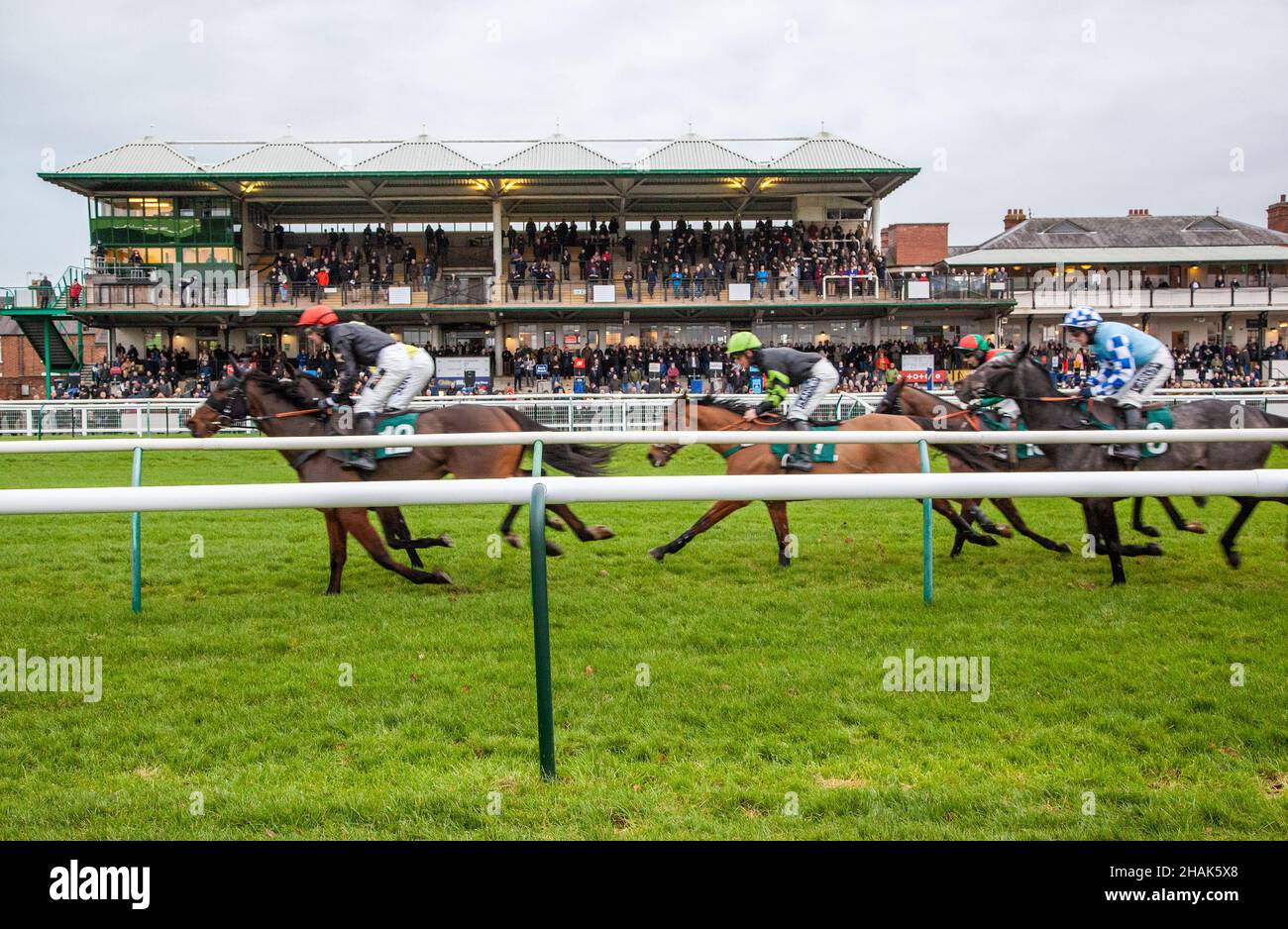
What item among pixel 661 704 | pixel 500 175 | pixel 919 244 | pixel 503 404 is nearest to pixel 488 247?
pixel 500 175

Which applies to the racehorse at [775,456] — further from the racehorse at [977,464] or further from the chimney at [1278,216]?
the chimney at [1278,216]

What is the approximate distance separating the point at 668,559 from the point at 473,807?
14.5 ft

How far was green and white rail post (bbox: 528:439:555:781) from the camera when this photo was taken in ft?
8.47

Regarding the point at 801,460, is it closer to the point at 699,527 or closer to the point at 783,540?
the point at 783,540

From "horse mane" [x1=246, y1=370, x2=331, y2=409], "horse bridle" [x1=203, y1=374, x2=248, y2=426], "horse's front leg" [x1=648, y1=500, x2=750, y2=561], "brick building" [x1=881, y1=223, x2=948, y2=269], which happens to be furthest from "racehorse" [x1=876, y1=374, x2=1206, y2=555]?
"brick building" [x1=881, y1=223, x2=948, y2=269]

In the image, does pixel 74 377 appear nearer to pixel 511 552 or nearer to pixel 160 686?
pixel 511 552

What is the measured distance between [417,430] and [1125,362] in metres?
5.11

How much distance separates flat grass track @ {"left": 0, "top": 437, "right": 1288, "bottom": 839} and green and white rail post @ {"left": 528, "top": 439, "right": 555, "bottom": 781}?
113 millimetres

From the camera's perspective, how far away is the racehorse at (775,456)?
22.9 feet

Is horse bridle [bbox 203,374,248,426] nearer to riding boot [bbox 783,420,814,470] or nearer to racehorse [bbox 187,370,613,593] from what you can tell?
racehorse [bbox 187,370,613,593]

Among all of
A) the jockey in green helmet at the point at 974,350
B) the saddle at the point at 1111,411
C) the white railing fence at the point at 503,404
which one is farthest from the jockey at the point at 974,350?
the white railing fence at the point at 503,404

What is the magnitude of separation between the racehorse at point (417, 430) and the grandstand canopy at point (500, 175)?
24.2 m

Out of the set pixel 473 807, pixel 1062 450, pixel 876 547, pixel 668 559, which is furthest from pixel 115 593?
pixel 1062 450

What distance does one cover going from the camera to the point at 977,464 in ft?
23.4
